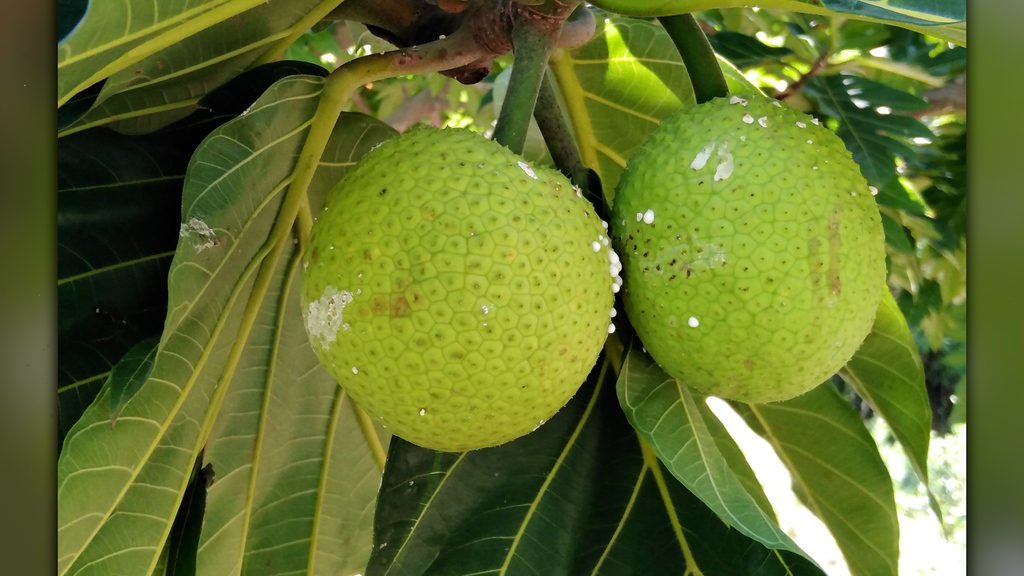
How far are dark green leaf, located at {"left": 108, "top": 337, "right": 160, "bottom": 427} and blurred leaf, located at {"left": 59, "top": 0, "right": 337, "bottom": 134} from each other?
210 millimetres

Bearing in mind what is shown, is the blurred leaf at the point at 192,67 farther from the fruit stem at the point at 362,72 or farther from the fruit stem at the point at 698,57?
the fruit stem at the point at 698,57

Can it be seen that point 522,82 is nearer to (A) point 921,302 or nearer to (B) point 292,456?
(B) point 292,456

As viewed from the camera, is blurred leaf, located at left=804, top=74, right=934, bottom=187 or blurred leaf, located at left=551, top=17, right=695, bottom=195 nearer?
blurred leaf, located at left=551, top=17, right=695, bottom=195

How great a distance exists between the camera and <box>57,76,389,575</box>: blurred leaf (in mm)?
653

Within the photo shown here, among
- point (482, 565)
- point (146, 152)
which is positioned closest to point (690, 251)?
point (482, 565)

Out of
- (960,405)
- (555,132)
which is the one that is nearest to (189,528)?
(555,132)

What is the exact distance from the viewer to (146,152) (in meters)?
0.81

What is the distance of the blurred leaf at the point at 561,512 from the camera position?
0.82 metres

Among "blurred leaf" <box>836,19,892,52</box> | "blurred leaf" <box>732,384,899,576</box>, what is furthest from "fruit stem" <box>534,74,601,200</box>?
"blurred leaf" <box>836,19,892,52</box>

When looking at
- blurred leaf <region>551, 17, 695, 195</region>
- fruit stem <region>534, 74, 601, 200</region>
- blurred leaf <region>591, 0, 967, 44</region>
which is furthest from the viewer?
blurred leaf <region>551, 17, 695, 195</region>

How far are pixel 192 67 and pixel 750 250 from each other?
1.60 ft

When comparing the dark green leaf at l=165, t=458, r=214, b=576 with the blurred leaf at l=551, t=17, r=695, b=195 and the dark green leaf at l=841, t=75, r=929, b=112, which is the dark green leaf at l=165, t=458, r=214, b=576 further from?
the dark green leaf at l=841, t=75, r=929, b=112

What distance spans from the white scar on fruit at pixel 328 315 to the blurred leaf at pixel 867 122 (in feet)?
2.68
